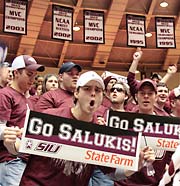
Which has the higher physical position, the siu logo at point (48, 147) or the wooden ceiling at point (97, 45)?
the wooden ceiling at point (97, 45)

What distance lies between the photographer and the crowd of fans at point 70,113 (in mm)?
3018

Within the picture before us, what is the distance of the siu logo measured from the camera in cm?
299

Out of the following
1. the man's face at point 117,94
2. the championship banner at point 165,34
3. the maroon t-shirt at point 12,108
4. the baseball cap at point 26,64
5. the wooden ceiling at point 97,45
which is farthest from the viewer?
the wooden ceiling at point 97,45

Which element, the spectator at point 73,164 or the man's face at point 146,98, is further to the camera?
the man's face at point 146,98

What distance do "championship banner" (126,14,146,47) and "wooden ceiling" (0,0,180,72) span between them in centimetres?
127

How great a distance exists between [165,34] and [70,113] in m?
9.00

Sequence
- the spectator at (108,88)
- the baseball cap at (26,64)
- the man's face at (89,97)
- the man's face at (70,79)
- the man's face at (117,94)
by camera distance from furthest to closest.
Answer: the spectator at (108,88) → the man's face at (117,94) → the man's face at (70,79) → the baseball cap at (26,64) → the man's face at (89,97)

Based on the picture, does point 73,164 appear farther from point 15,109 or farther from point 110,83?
point 110,83

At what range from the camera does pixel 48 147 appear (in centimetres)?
301

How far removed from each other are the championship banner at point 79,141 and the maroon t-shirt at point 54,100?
1213mm

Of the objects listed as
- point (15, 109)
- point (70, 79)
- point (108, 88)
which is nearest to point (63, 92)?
point (70, 79)

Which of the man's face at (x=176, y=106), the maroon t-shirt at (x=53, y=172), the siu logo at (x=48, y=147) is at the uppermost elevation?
the man's face at (x=176, y=106)

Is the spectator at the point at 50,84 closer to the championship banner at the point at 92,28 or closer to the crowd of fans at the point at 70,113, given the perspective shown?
the crowd of fans at the point at 70,113

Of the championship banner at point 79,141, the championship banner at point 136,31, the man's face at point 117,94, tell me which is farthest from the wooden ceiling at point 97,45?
the championship banner at point 79,141
